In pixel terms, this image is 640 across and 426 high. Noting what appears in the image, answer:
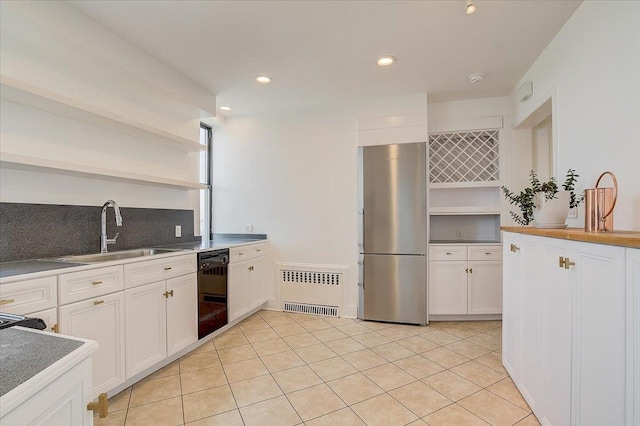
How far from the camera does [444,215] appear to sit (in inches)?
151

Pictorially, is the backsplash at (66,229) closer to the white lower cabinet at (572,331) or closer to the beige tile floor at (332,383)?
the beige tile floor at (332,383)

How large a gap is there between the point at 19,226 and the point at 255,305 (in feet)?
7.40

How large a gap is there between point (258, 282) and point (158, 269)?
5.05 feet

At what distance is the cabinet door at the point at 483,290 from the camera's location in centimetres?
339

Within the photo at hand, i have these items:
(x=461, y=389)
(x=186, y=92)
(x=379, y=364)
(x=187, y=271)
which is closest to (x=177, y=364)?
(x=187, y=271)

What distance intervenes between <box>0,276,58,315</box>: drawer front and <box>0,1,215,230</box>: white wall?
72 centimetres

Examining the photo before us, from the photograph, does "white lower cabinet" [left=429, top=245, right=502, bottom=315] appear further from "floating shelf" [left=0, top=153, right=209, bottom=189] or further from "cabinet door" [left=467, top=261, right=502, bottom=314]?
"floating shelf" [left=0, top=153, right=209, bottom=189]

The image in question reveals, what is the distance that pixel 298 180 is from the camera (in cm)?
386

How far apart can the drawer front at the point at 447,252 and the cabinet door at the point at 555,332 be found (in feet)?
5.83

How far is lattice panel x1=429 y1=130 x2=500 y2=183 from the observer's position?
363 centimetres

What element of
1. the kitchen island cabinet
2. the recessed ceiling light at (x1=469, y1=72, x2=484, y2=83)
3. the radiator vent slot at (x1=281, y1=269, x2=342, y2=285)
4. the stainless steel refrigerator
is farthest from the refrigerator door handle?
the kitchen island cabinet

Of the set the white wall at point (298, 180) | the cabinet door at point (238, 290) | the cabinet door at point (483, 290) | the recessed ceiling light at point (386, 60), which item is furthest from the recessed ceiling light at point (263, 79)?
the cabinet door at point (483, 290)

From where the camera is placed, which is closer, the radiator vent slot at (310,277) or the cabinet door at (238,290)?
the cabinet door at (238,290)

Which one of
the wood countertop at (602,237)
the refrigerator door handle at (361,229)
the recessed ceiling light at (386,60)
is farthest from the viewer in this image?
the refrigerator door handle at (361,229)
